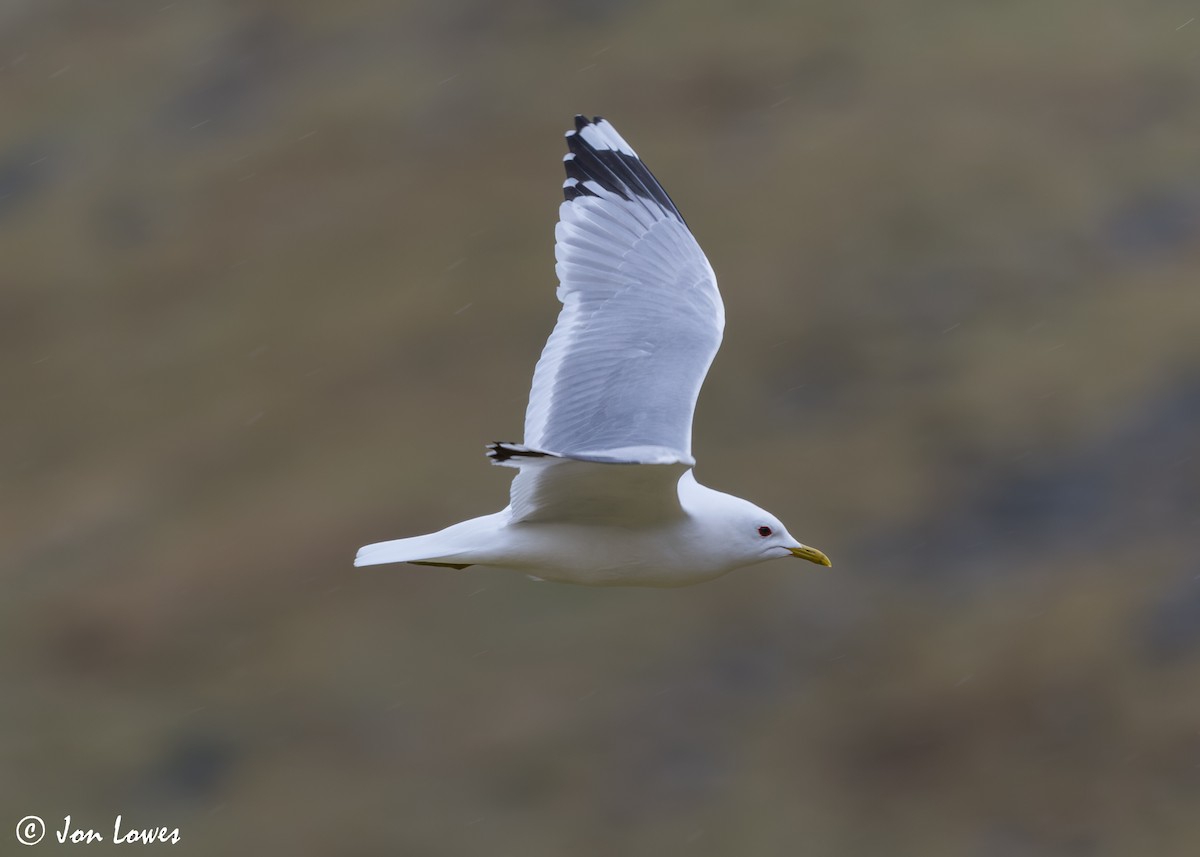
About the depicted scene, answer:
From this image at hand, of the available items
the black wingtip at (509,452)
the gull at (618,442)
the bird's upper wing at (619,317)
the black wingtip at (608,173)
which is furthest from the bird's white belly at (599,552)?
the black wingtip at (608,173)

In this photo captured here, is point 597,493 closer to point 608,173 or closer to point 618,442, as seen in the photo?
point 618,442

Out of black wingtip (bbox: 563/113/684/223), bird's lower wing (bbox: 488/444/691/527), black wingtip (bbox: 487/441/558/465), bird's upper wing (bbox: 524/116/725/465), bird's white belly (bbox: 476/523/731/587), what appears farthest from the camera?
black wingtip (bbox: 563/113/684/223)

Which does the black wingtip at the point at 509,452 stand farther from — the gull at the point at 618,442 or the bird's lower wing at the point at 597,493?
the bird's lower wing at the point at 597,493

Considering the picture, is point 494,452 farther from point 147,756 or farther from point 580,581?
point 147,756

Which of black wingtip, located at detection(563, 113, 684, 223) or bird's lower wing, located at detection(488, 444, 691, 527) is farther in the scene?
black wingtip, located at detection(563, 113, 684, 223)

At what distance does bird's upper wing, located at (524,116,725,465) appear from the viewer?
449cm

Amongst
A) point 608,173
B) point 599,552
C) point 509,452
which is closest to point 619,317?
point 608,173

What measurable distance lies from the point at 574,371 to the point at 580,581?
635 millimetres

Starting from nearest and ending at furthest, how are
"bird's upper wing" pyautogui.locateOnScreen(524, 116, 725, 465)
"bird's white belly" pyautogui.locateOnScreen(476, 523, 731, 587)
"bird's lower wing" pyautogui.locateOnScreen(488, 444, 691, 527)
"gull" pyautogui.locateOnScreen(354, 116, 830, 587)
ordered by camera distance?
1. "bird's lower wing" pyautogui.locateOnScreen(488, 444, 691, 527)
2. "gull" pyautogui.locateOnScreen(354, 116, 830, 587)
3. "bird's white belly" pyautogui.locateOnScreen(476, 523, 731, 587)
4. "bird's upper wing" pyautogui.locateOnScreen(524, 116, 725, 465)

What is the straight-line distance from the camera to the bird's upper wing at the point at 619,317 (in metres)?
4.49

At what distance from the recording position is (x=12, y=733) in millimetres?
17344

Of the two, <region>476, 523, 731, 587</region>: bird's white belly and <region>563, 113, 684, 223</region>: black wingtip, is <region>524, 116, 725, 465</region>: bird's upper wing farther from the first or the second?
<region>476, 523, 731, 587</region>: bird's white belly

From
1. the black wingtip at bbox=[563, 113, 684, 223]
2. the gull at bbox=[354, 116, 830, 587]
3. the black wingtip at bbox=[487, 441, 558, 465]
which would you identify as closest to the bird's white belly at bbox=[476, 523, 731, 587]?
the gull at bbox=[354, 116, 830, 587]

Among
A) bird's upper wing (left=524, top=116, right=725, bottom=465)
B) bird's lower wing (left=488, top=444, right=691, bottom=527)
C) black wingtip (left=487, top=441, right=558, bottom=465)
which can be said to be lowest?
black wingtip (left=487, top=441, right=558, bottom=465)
